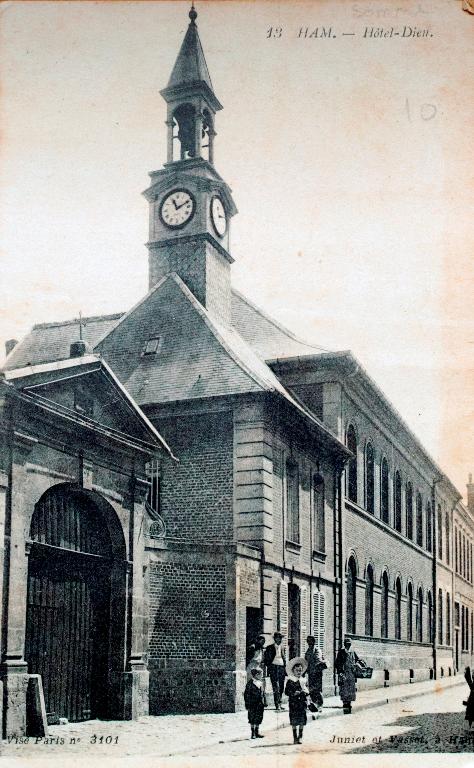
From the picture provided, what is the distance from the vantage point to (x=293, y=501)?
2325cm

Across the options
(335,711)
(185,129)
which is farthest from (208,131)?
(335,711)

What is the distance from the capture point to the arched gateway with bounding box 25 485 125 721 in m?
14.8

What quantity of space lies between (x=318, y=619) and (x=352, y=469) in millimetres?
5656

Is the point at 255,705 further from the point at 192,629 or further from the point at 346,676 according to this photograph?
the point at 346,676

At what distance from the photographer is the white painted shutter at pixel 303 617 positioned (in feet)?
74.1

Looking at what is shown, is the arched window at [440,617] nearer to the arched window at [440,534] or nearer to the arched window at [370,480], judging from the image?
the arched window at [440,534]

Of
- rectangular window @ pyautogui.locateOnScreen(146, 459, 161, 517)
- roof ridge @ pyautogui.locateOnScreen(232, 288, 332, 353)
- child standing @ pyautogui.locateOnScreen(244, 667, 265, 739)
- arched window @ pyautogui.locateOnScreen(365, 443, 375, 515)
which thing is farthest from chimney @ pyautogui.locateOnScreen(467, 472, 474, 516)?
child standing @ pyautogui.locateOnScreen(244, 667, 265, 739)

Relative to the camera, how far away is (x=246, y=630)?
1944 cm

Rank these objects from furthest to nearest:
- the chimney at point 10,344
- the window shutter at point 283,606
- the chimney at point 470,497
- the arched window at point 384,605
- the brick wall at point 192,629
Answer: the chimney at point 470,497, the arched window at point 384,605, the chimney at point 10,344, the window shutter at point 283,606, the brick wall at point 192,629

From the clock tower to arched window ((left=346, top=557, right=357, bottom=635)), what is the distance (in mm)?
7927

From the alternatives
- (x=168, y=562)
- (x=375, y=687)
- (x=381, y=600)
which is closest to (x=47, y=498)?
(x=168, y=562)

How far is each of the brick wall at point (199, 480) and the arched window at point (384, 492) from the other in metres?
11.3

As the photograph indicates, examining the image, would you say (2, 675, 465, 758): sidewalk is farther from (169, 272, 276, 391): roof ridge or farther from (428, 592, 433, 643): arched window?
(428, 592, 433, 643): arched window

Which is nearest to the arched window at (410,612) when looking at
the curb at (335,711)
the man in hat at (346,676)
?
the curb at (335,711)
